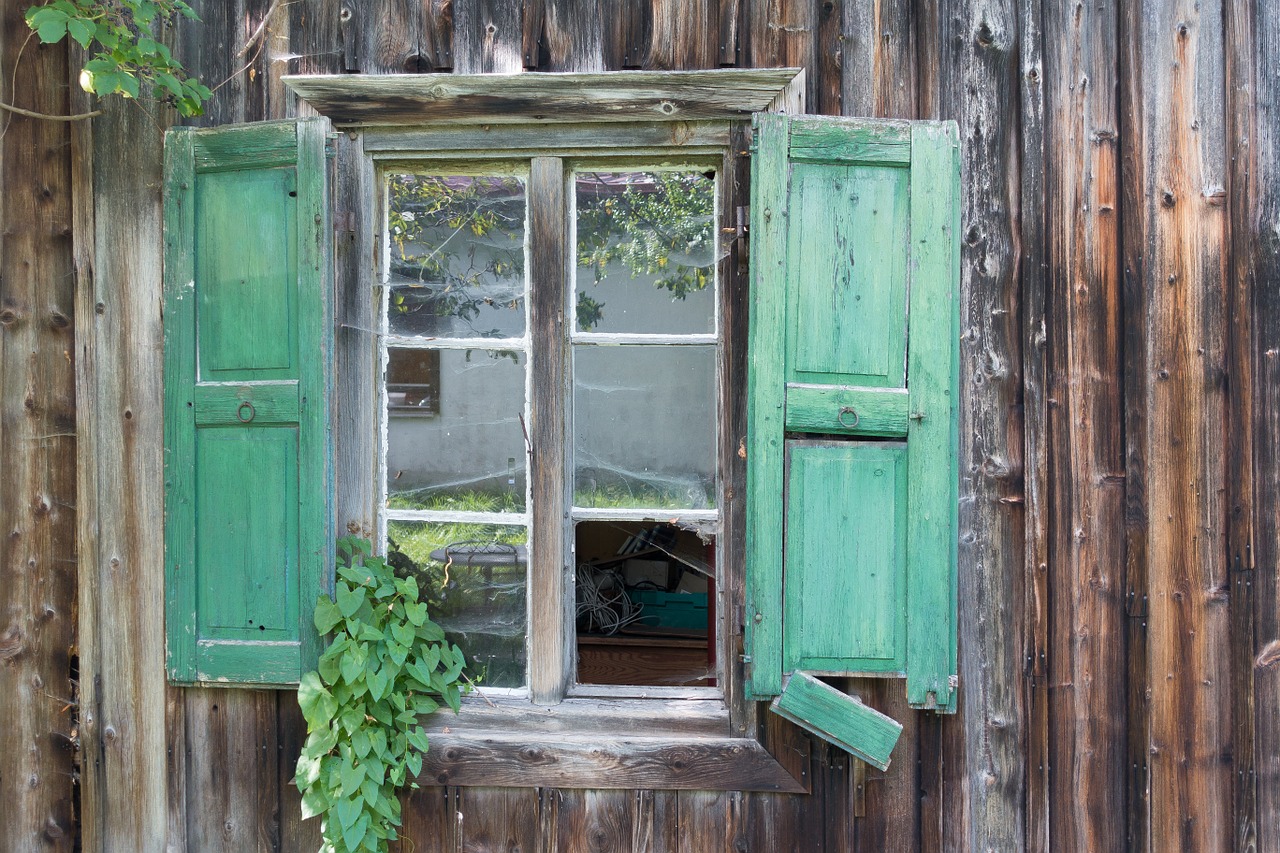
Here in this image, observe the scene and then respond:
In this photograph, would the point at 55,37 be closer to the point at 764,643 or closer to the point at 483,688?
the point at 483,688

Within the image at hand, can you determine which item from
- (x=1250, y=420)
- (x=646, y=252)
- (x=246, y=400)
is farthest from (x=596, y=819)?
(x=1250, y=420)

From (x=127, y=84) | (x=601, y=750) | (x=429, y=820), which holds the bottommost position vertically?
(x=429, y=820)

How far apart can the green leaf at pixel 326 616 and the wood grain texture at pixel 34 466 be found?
0.89 meters

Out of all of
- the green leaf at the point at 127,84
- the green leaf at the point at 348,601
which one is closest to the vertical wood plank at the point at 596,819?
the green leaf at the point at 348,601

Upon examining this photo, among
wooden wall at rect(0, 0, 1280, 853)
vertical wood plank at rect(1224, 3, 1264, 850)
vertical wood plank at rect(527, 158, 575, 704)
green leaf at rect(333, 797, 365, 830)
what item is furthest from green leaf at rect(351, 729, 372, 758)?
vertical wood plank at rect(1224, 3, 1264, 850)

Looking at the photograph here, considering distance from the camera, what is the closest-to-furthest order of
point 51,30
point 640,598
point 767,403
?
point 51,30
point 767,403
point 640,598

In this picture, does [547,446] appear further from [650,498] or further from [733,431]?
[733,431]

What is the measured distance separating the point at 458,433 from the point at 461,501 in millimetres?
200

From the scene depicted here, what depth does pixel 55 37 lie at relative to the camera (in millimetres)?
1988

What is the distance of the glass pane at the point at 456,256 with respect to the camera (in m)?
2.42

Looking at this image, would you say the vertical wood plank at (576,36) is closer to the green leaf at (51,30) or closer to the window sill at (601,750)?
the green leaf at (51,30)

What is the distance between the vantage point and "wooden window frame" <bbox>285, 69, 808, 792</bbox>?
2.24 m

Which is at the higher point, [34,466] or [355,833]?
[34,466]

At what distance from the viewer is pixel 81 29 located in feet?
6.68
